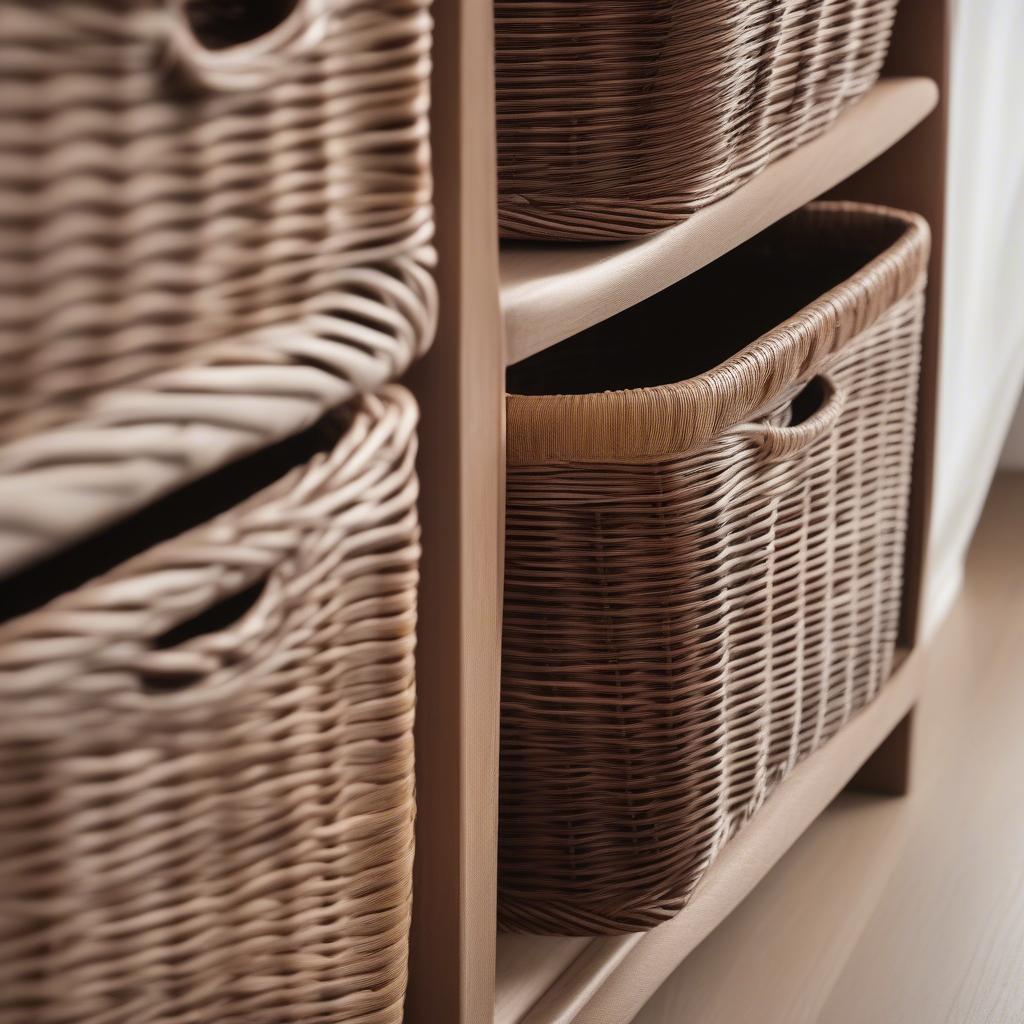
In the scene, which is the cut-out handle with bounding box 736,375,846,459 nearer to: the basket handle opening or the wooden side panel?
the wooden side panel

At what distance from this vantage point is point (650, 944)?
0.75m

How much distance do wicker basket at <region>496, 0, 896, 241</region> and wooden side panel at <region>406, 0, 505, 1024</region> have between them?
13 centimetres

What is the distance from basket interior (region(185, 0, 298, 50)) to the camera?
1.24 feet

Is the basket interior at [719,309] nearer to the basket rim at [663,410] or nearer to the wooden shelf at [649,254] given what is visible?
the wooden shelf at [649,254]

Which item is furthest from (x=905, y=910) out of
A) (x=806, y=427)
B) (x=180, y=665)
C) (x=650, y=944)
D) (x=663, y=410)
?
(x=180, y=665)

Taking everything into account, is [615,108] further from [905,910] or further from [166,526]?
[905,910]

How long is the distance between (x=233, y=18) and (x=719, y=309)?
26.3 inches

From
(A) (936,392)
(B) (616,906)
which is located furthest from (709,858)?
(A) (936,392)

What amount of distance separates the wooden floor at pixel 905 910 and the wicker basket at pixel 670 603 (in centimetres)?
14

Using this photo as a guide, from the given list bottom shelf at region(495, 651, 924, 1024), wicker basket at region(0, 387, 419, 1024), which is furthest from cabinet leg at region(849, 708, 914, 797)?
wicker basket at region(0, 387, 419, 1024)

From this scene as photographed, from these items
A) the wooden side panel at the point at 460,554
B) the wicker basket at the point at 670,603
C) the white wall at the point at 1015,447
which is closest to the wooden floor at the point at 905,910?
the wicker basket at the point at 670,603

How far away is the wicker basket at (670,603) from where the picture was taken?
0.64 meters

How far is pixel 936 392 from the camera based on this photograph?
1.03 meters

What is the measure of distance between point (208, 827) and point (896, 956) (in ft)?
2.05
